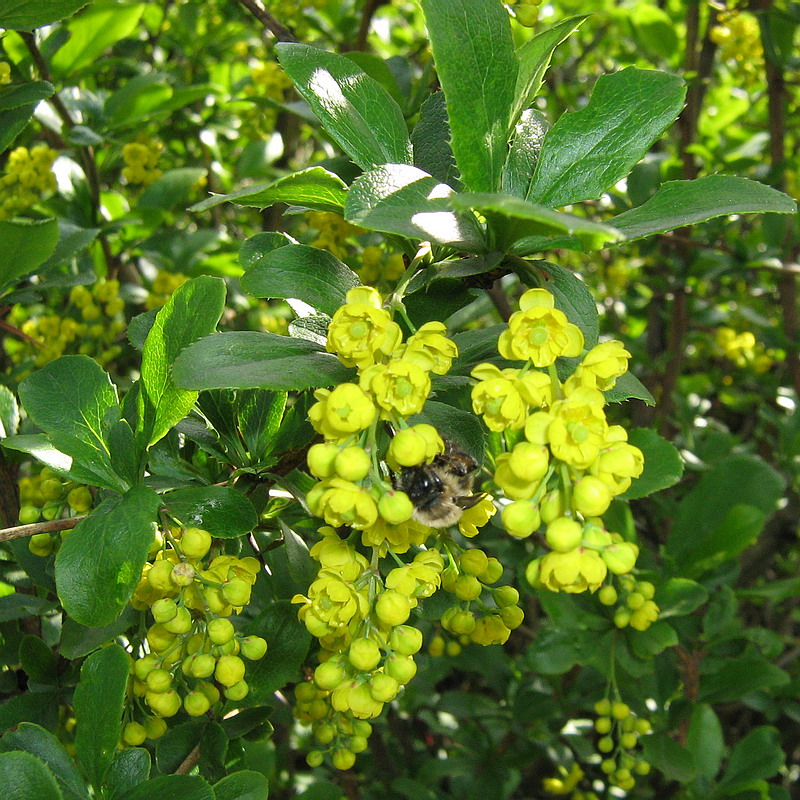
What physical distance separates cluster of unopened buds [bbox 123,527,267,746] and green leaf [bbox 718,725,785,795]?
127 centimetres

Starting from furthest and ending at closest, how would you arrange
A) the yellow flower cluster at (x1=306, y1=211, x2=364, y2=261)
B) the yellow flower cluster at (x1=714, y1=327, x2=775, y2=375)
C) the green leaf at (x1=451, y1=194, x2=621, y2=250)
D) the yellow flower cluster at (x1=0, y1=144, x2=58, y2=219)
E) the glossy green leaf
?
the yellow flower cluster at (x1=714, y1=327, x2=775, y2=375) → the yellow flower cluster at (x1=0, y1=144, x2=58, y2=219) → the yellow flower cluster at (x1=306, y1=211, x2=364, y2=261) → the glossy green leaf → the green leaf at (x1=451, y1=194, x2=621, y2=250)

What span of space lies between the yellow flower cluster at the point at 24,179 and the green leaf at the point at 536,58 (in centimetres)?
127

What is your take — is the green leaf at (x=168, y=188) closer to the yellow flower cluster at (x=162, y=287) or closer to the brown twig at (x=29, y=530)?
the yellow flower cluster at (x=162, y=287)

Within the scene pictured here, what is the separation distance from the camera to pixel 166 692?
100cm

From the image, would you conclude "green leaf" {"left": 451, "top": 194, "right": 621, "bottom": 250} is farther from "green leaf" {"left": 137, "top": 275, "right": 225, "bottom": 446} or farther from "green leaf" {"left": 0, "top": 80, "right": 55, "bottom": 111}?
"green leaf" {"left": 0, "top": 80, "right": 55, "bottom": 111}

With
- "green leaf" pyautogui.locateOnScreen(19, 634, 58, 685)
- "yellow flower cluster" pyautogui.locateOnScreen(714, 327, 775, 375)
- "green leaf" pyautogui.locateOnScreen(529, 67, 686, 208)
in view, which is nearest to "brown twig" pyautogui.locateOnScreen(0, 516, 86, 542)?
"green leaf" pyautogui.locateOnScreen(19, 634, 58, 685)

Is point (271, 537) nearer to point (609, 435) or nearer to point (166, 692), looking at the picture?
point (166, 692)

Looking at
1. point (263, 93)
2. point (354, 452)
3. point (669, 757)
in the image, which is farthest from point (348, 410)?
point (263, 93)

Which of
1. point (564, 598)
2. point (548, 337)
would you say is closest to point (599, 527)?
point (548, 337)

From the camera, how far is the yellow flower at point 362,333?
2.62 ft

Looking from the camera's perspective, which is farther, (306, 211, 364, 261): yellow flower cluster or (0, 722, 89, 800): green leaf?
(306, 211, 364, 261): yellow flower cluster

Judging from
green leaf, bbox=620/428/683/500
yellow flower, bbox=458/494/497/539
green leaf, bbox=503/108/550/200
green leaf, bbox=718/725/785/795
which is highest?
green leaf, bbox=503/108/550/200

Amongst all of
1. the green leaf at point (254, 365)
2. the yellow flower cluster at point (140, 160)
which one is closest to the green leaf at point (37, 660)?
the green leaf at point (254, 365)

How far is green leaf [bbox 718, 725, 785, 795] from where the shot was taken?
1.75 metres
